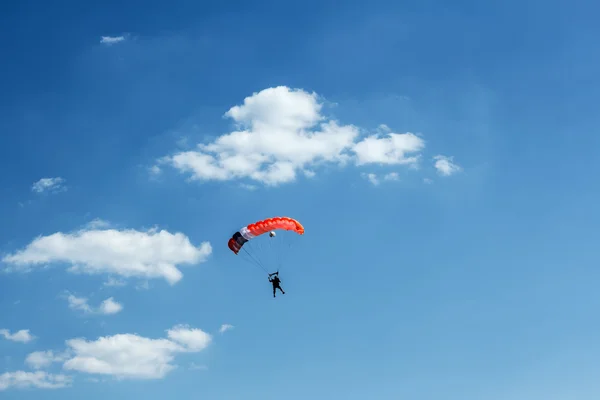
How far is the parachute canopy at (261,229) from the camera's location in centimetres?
13712

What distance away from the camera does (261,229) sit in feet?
450

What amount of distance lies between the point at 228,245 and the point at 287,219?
641cm

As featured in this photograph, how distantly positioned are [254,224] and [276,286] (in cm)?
700

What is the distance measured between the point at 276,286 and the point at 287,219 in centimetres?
726

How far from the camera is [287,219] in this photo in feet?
451

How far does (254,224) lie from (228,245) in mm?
3479

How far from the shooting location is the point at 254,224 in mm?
137625

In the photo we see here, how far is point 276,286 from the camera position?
460ft

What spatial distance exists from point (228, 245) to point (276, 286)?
6363mm

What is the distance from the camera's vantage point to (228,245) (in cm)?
13875

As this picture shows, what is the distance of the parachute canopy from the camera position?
A: 137m
